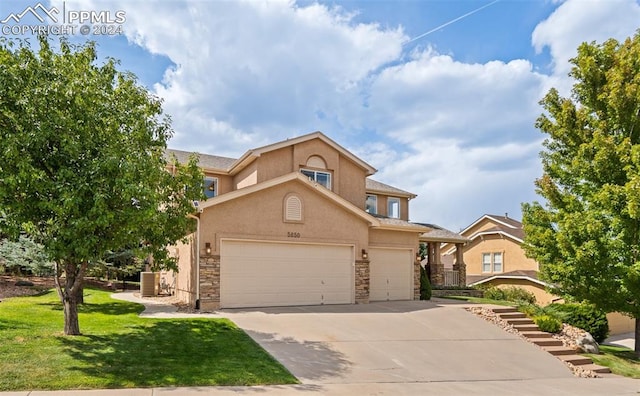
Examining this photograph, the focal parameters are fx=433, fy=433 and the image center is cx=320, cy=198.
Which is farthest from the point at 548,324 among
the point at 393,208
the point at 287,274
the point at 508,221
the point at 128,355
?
the point at 508,221

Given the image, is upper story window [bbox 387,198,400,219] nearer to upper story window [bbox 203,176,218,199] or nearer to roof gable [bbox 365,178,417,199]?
roof gable [bbox 365,178,417,199]

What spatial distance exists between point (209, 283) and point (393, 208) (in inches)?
541

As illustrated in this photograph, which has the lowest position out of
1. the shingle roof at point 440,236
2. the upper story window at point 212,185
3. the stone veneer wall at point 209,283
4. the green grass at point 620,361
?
the green grass at point 620,361

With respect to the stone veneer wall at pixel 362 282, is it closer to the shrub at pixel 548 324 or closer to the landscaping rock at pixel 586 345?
the shrub at pixel 548 324

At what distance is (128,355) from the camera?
30.1 ft

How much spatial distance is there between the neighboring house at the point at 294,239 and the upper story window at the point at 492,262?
14.5m

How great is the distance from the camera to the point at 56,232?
31.4ft

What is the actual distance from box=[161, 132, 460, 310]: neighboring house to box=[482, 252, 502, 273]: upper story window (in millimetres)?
14520

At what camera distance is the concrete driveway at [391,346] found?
9719 millimetres

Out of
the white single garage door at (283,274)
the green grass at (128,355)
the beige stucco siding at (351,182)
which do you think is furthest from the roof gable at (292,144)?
the green grass at (128,355)

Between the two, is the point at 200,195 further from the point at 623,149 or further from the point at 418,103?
the point at 623,149

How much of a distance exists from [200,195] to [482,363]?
8816 millimetres

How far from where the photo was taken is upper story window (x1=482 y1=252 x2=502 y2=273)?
32.4 m

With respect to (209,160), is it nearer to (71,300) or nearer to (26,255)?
(26,255)
